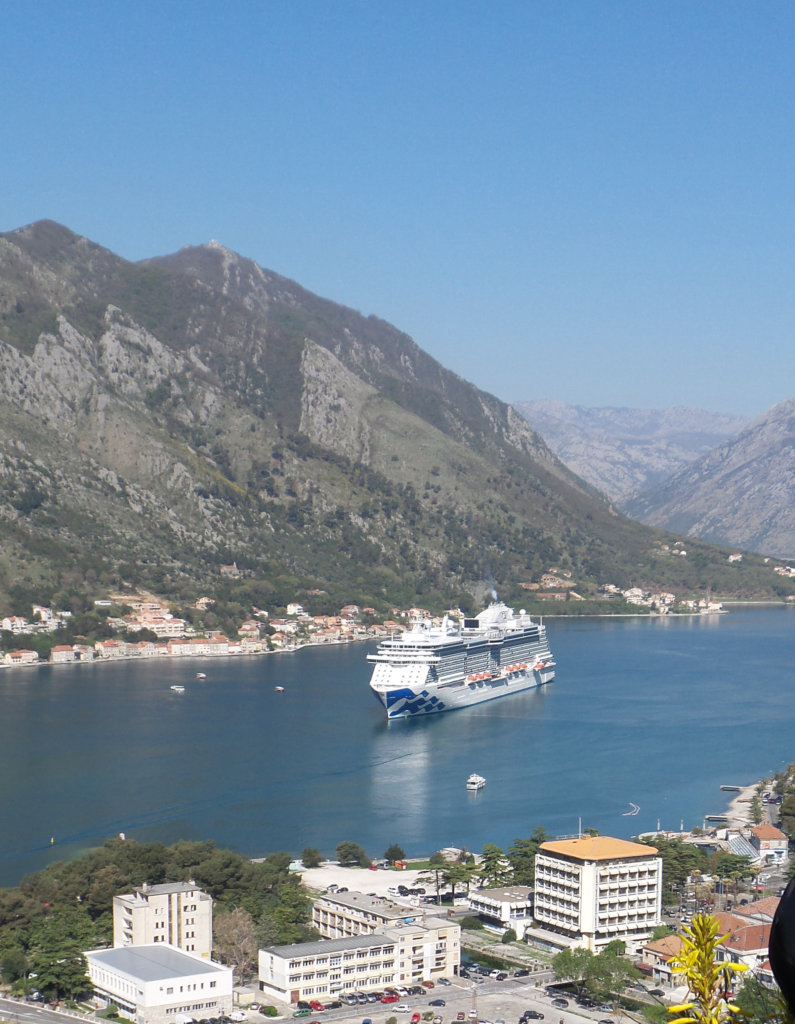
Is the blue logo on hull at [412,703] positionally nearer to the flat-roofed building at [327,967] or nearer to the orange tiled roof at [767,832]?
the orange tiled roof at [767,832]

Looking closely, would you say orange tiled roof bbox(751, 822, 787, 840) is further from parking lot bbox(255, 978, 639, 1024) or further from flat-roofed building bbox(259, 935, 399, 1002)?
flat-roofed building bbox(259, 935, 399, 1002)

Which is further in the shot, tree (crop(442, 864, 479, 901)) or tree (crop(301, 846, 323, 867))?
tree (crop(301, 846, 323, 867))

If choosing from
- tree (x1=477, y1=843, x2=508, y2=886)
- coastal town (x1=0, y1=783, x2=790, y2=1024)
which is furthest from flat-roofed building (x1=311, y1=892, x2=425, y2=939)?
tree (x1=477, y1=843, x2=508, y2=886)

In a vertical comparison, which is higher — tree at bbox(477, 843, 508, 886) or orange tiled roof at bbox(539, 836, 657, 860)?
orange tiled roof at bbox(539, 836, 657, 860)

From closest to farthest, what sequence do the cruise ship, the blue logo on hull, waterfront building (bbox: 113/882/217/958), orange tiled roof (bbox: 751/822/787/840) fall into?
waterfront building (bbox: 113/882/217/958) < orange tiled roof (bbox: 751/822/787/840) < the blue logo on hull < the cruise ship

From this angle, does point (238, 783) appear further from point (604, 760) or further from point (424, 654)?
point (424, 654)

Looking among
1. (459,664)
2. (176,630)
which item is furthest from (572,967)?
(176,630)

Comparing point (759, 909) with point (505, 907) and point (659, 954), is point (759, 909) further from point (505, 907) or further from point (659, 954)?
point (505, 907)
